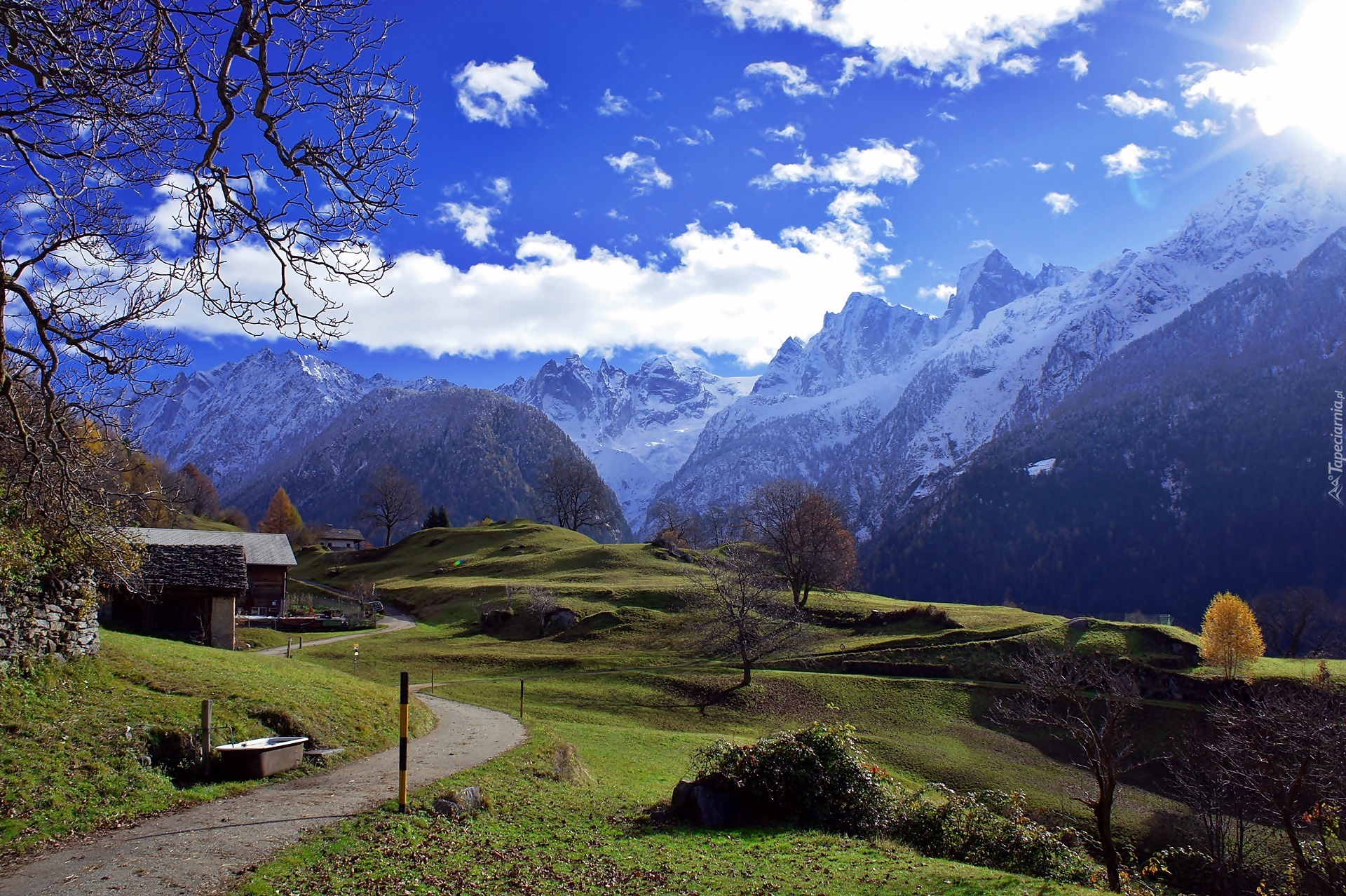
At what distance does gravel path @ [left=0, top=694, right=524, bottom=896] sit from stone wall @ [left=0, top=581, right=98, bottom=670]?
5786mm

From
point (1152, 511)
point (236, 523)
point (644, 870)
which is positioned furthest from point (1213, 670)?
point (1152, 511)

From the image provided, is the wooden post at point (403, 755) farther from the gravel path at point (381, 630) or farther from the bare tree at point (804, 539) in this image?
the bare tree at point (804, 539)

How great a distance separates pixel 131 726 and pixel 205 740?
1.31 m

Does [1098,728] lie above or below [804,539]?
below

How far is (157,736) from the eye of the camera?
1340 centimetres

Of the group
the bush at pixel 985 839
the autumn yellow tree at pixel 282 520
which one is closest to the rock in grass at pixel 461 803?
the bush at pixel 985 839

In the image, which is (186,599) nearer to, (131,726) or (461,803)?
(131,726)

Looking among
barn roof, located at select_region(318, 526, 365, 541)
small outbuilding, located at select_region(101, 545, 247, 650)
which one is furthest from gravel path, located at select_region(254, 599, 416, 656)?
barn roof, located at select_region(318, 526, 365, 541)

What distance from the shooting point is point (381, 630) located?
2162 inches

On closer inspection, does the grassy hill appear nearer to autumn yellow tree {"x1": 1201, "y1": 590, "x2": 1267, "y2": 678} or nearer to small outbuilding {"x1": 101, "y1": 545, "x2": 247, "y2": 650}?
small outbuilding {"x1": 101, "y1": 545, "x2": 247, "y2": 650}

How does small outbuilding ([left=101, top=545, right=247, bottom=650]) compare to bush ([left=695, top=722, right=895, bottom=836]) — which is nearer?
bush ([left=695, top=722, right=895, bottom=836])

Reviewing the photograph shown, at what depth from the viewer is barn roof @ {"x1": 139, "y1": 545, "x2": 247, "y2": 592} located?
32062 millimetres

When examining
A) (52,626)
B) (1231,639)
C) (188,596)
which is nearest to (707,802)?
(52,626)

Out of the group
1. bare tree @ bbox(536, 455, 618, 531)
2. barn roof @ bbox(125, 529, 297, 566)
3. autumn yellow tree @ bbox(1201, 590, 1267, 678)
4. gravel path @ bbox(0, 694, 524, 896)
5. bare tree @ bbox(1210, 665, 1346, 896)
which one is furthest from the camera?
bare tree @ bbox(536, 455, 618, 531)
